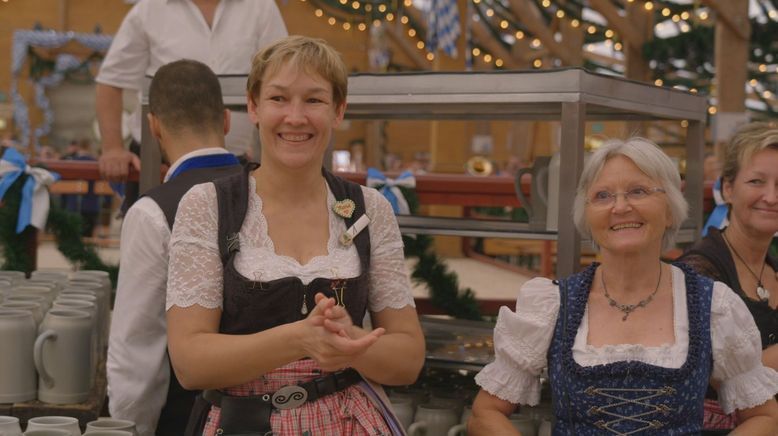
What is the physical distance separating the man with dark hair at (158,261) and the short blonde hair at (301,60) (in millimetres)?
529

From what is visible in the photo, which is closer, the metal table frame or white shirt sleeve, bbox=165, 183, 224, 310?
white shirt sleeve, bbox=165, 183, 224, 310

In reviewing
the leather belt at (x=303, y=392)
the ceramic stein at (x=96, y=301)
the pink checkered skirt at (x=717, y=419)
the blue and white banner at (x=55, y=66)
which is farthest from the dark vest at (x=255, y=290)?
the blue and white banner at (x=55, y=66)

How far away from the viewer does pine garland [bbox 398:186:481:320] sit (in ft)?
13.3

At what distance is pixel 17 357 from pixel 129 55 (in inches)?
51.7

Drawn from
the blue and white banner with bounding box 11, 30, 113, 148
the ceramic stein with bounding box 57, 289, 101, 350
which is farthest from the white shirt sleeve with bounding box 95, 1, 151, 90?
the blue and white banner with bounding box 11, 30, 113, 148

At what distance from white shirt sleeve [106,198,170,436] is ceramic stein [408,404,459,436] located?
0.61 meters

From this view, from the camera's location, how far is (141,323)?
240 centimetres

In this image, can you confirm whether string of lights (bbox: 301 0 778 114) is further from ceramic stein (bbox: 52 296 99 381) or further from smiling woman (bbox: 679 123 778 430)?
ceramic stein (bbox: 52 296 99 381)

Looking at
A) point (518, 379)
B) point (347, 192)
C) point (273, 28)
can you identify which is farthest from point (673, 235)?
point (273, 28)

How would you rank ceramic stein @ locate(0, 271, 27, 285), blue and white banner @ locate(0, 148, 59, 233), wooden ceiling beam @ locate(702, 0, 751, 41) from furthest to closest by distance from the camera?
wooden ceiling beam @ locate(702, 0, 751, 41) → blue and white banner @ locate(0, 148, 59, 233) → ceramic stein @ locate(0, 271, 27, 285)

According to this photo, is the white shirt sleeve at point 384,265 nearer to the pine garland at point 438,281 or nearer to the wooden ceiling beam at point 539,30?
the pine garland at point 438,281

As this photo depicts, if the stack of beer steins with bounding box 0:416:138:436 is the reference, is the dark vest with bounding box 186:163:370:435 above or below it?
above

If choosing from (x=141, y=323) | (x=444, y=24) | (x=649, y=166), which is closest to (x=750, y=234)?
(x=649, y=166)

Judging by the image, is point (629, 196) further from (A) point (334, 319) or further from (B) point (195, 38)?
(B) point (195, 38)
